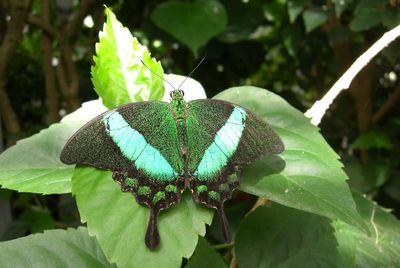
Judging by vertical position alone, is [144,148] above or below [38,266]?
above

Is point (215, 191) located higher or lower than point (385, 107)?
higher

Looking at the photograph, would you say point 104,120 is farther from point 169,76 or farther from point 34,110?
point 34,110

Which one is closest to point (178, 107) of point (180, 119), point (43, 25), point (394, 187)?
point (180, 119)

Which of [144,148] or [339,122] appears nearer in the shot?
[144,148]

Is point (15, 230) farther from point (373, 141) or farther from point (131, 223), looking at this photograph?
point (373, 141)

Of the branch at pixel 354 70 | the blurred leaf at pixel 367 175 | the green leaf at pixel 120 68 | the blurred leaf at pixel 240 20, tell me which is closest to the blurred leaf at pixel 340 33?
the blurred leaf at pixel 240 20

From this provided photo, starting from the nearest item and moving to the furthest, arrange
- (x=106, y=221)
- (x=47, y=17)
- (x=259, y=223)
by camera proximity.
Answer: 1. (x=106, y=221)
2. (x=259, y=223)
3. (x=47, y=17)

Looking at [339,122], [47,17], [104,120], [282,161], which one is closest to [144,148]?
[104,120]
